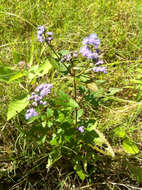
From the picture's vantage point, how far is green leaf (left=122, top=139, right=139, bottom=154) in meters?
1.78

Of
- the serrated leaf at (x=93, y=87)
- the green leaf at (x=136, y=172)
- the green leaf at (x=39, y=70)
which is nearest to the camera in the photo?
the serrated leaf at (x=93, y=87)

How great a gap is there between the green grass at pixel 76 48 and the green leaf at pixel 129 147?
0.10 m

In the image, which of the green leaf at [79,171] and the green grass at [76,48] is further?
the green grass at [76,48]

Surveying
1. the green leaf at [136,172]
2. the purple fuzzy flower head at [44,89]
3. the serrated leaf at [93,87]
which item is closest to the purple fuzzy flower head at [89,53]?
the serrated leaf at [93,87]

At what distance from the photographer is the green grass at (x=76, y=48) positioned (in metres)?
1.84

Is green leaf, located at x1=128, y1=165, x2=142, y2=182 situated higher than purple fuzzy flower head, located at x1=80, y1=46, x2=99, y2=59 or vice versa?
purple fuzzy flower head, located at x1=80, y1=46, x2=99, y2=59

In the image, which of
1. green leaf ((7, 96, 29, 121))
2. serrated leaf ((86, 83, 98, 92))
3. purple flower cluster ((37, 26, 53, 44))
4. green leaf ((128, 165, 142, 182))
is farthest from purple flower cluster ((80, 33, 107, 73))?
green leaf ((128, 165, 142, 182))

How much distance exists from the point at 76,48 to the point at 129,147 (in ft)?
4.34

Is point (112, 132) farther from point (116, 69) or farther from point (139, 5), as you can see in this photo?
point (139, 5)

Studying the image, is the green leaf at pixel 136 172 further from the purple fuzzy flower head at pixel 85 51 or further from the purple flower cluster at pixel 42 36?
the purple flower cluster at pixel 42 36

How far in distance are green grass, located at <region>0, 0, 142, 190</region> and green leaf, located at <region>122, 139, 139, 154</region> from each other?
0.32ft

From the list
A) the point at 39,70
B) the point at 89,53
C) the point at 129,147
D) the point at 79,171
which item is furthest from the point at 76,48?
the point at 79,171

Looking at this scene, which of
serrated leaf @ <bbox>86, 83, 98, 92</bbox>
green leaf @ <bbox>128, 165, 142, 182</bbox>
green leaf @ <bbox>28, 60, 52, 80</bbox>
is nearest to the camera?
serrated leaf @ <bbox>86, 83, 98, 92</bbox>

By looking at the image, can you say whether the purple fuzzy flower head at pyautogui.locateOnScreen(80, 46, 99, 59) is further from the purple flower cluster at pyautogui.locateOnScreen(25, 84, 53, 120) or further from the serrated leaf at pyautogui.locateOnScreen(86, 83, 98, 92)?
the purple flower cluster at pyautogui.locateOnScreen(25, 84, 53, 120)
